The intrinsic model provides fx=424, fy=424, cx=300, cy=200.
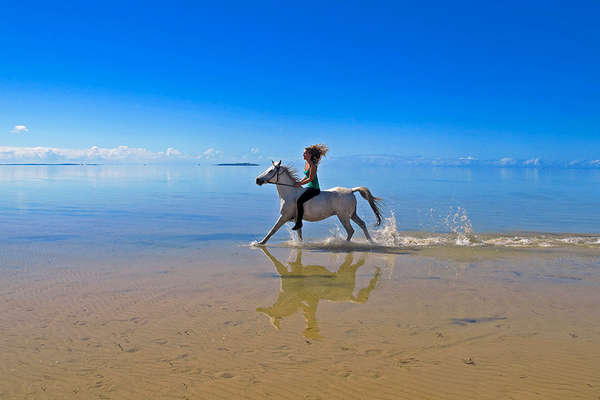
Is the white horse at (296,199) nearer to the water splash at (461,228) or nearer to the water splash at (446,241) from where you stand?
the water splash at (446,241)

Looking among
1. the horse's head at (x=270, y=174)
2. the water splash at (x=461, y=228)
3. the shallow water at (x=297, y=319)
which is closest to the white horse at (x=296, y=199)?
the horse's head at (x=270, y=174)

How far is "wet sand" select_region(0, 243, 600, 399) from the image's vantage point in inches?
157

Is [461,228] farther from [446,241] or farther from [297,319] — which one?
[297,319]

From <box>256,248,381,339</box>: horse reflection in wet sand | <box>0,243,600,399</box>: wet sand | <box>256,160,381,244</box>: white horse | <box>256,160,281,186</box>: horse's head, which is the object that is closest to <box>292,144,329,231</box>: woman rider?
<box>256,160,381,244</box>: white horse

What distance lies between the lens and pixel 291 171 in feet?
40.5

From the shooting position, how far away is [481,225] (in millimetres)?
15883

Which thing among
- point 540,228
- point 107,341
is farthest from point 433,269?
point 540,228

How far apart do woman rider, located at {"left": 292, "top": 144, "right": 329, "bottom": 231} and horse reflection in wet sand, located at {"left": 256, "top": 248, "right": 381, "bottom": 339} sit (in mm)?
2384

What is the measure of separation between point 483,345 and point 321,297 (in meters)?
2.59

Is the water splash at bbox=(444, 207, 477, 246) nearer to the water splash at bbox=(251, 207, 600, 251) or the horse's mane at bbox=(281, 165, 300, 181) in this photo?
the water splash at bbox=(251, 207, 600, 251)

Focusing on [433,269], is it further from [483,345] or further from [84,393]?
[84,393]

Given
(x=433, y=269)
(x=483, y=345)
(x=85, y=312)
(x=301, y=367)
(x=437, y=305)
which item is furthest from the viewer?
(x=433, y=269)

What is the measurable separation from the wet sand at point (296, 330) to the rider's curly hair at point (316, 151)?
12.1 feet

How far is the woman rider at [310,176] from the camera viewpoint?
38.8 ft
